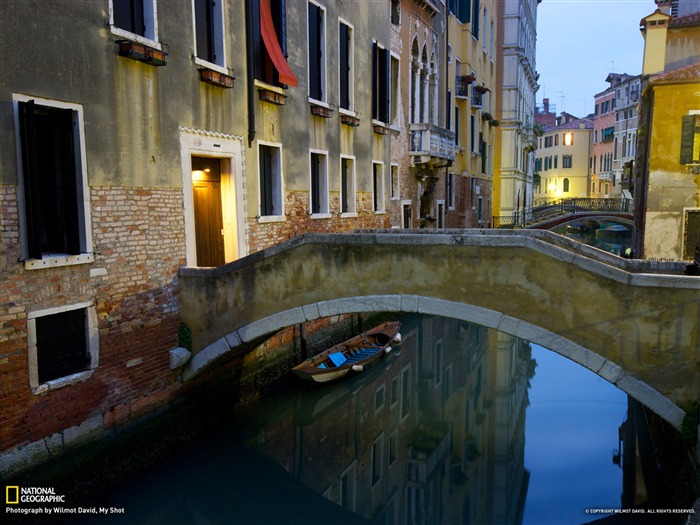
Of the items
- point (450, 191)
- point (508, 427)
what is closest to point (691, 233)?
point (508, 427)

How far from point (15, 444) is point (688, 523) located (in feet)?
20.5

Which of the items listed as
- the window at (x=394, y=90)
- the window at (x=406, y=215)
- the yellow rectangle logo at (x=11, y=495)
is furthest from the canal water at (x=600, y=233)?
the yellow rectangle logo at (x=11, y=495)

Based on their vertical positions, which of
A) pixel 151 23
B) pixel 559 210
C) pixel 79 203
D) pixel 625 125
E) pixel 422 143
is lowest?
pixel 559 210

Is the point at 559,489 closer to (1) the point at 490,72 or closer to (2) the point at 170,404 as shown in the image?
(2) the point at 170,404

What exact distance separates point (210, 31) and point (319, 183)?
12.9 feet

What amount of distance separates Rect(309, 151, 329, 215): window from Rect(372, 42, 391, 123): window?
282cm

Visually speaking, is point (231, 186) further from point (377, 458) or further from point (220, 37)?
point (377, 458)

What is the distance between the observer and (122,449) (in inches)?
270

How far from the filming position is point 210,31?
27.1 feet

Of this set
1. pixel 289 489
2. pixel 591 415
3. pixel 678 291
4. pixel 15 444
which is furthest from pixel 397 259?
pixel 591 415

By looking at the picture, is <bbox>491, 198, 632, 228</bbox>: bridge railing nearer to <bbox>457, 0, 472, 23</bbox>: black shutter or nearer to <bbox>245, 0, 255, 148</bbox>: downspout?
<bbox>457, 0, 472, 23</bbox>: black shutter

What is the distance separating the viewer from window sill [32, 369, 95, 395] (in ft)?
19.4

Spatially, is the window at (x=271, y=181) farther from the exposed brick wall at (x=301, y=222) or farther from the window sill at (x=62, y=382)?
the window sill at (x=62, y=382)

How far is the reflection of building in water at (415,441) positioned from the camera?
7.56 metres
